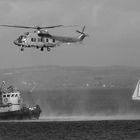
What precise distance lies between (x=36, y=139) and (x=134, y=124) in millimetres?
31721

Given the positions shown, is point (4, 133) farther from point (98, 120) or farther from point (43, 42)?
point (98, 120)

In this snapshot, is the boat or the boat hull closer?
the boat

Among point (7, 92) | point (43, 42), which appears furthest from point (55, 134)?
point (7, 92)

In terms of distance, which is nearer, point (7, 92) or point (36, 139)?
point (36, 139)

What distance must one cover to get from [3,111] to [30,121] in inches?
253

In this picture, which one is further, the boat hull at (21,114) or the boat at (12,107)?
the boat hull at (21,114)

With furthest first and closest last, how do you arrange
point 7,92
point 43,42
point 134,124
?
point 7,92 < point 134,124 < point 43,42

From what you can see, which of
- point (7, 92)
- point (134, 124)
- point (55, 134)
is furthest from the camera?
point (7, 92)

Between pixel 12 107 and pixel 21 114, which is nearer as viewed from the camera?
pixel 12 107

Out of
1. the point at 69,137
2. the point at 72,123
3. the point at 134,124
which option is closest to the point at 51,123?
the point at 72,123

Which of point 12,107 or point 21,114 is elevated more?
point 12,107

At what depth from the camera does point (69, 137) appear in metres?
118

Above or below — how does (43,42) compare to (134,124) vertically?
above

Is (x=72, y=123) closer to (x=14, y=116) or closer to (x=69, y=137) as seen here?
(x=14, y=116)
